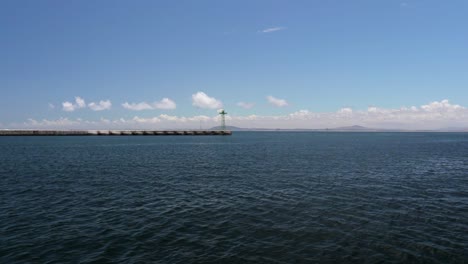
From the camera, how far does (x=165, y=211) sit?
2436 cm

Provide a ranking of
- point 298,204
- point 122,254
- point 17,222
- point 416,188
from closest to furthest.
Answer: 1. point 122,254
2. point 17,222
3. point 298,204
4. point 416,188

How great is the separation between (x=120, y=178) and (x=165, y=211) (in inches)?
759

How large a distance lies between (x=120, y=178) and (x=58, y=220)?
62.7 ft

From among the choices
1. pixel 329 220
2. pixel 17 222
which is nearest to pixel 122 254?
pixel 17 222

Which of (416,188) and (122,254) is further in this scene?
(416,188)

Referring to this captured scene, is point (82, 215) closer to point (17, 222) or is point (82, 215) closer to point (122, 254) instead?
point (17, 222)

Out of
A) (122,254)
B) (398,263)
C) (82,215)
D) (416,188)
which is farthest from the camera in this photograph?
(416,188)

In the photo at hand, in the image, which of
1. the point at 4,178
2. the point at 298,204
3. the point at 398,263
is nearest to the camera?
the point at 398,263

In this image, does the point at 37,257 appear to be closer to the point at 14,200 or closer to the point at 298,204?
the point at 14,200

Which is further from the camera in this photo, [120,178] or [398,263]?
[120,178]

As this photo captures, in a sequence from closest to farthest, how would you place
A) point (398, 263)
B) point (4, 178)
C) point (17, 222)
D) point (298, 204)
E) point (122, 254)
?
point (398, 263) < point (122, 254) < point (17, 222) < point (298, 204) < point (4, 178)

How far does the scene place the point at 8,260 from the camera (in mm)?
15320

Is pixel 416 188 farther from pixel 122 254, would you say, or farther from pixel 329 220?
pixel 122 254

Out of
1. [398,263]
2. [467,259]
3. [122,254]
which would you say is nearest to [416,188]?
[467,259]
